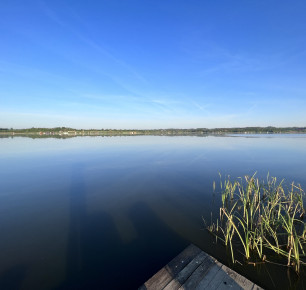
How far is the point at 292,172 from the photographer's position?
15.4 metres

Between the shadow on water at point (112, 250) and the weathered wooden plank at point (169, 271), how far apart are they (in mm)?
781

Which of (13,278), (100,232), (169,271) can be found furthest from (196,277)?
(13,278)

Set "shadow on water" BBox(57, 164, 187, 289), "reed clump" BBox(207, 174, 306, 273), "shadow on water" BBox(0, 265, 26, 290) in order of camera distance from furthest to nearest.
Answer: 1. "reed clump" BBox(207, 174, 306, 273)
2. "shadow on water" BBox(57, 164, 187, 289)
3. "shadow on water" BBox(0, 265, 26, 290)

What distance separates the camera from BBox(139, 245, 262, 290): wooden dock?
3588 mm

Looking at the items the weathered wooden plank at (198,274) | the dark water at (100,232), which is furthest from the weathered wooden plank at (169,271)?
the dark water at (100,232)

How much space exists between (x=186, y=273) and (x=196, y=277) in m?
0.22

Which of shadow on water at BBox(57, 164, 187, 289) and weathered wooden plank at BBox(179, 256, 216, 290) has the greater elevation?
weathered wooden plank at BBox(179, 256, 216, 290)

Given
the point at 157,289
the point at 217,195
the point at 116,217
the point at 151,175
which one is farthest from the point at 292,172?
the point at 157,289

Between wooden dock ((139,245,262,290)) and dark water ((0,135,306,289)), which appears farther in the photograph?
dark water ((0,135,306,289))

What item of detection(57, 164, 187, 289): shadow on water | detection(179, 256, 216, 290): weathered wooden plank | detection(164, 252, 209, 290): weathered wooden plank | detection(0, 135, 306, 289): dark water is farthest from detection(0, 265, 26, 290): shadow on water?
A: detection(179, 256, 216, 290): weathered wooden plank

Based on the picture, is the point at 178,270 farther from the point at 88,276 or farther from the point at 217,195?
the point at 217,195

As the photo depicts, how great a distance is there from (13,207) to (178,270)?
8584 mm

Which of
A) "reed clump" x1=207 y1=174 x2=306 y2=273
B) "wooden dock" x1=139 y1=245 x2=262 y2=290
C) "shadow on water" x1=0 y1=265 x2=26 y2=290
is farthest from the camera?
"reed clump" x1=207 y1=174 x2=306 y2=273

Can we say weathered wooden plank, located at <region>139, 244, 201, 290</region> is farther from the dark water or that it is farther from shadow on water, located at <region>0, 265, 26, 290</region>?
shadow on water, located at <region>0, 265, 26, 290</region>
